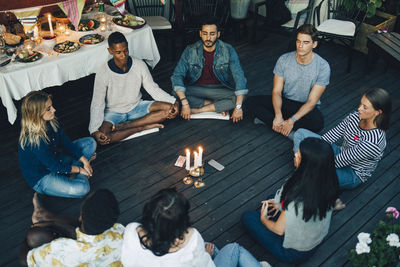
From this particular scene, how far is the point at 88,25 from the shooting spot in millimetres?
4141

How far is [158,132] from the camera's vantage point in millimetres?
3805

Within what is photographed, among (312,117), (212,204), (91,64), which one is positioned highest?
(91,64)

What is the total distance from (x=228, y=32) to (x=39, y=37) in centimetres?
305

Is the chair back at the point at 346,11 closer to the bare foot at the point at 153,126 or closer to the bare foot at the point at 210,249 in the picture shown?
the bare foot at the point at 153,126

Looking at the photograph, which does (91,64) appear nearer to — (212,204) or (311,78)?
(212,204)

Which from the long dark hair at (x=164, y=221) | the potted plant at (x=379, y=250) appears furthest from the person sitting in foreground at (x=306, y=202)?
the long dark hair at (x=164, y=221)

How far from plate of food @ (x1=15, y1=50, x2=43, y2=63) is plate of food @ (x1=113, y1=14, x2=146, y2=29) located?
3.35 feet

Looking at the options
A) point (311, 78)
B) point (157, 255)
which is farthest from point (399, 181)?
point (157, 255)

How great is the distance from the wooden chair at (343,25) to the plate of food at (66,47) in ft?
10.1

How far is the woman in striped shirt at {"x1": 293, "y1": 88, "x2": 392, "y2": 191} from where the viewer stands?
2.68 meters

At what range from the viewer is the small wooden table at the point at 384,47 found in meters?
4.20

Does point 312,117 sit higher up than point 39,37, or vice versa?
point 39,37

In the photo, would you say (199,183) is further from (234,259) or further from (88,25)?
(88,25)

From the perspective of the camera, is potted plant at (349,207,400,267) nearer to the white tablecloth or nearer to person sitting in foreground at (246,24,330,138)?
person sitting in foreground at (246,24,330,138)
